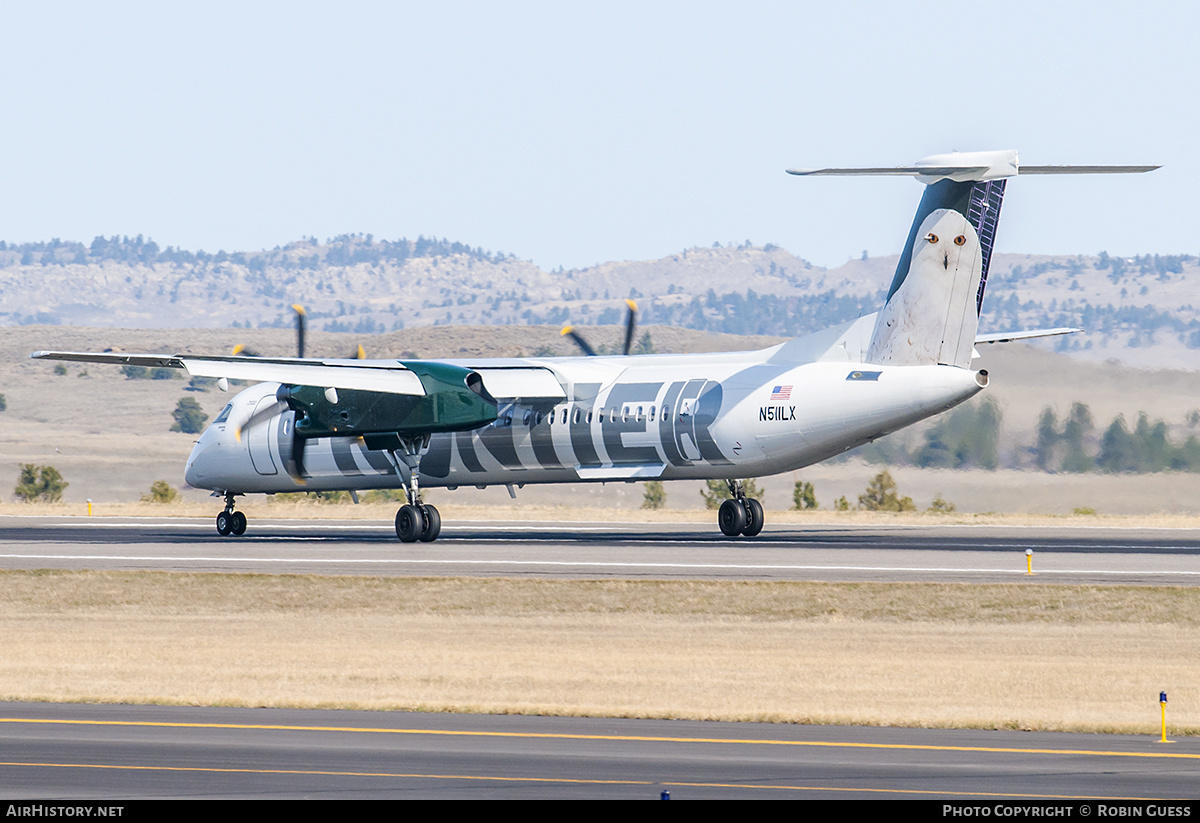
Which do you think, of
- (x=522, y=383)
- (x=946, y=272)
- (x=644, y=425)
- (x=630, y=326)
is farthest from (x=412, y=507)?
(x=946, y=272)

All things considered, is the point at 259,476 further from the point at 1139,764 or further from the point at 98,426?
the point at 98,426

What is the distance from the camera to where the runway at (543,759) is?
1307cm

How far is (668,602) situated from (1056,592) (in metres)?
6.79

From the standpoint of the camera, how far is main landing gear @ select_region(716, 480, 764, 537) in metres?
40.4

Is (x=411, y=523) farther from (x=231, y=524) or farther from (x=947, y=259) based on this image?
(x=947, y=259)

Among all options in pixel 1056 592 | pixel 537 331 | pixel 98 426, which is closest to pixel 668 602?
pixel 1056 592

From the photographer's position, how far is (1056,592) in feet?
93.7

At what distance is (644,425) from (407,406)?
6.11 meters

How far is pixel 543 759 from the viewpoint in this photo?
578 inches

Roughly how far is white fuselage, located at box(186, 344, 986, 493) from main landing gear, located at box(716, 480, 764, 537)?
143 cm

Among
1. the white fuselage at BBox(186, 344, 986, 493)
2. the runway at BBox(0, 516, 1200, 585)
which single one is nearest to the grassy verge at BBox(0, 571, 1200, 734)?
the runway at BBox(0, 516, 1200, 585)

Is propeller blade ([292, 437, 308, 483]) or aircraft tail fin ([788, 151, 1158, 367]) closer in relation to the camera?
aircraft tail fin ([788, 151, 1158, 367])

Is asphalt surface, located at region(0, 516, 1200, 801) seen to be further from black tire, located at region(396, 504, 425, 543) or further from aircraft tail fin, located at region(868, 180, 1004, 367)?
black tire, located at region(396, 504, 425, 543)

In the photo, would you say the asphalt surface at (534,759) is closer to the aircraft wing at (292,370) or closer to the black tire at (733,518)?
the aircraft wing at (292,370)
